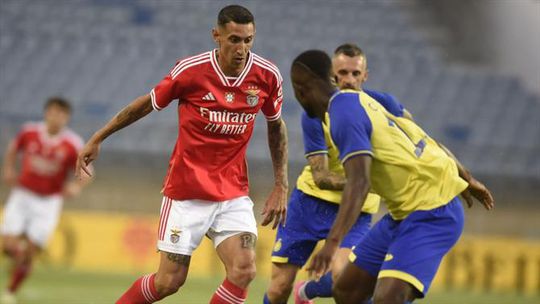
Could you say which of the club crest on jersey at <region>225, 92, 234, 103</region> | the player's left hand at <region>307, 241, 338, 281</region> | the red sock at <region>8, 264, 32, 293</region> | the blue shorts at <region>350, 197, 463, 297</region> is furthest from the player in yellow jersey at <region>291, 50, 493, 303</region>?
the red sock at <region>8, 264, 32, 293</region>

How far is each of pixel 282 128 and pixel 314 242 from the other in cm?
144

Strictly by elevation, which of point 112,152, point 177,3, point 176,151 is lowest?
point 112,152

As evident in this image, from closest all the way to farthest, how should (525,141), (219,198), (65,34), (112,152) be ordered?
(219,198), (112,152), (525,141), (65,34)

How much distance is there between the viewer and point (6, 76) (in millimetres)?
24766

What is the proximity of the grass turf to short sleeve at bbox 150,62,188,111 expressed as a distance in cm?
539

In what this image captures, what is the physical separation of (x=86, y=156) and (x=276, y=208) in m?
1.44

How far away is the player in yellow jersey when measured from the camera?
633 cm

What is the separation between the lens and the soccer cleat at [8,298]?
12065 millimetres

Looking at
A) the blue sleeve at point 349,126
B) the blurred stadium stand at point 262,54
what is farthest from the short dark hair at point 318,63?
the blurred stadium stand at point 262,54

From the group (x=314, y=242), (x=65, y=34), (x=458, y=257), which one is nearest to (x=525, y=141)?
(x=458, y=257)

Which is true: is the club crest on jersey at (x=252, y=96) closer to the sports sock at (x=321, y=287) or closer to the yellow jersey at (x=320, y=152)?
the yellow jersey at (x=320, y=152)

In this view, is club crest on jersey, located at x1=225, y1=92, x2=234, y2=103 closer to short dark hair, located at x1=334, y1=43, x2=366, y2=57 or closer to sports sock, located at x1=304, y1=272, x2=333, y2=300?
short dark hair, located at x1=334, y1=43, x2=366, y2=57

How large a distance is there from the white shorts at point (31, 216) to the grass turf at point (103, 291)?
762 millimetres

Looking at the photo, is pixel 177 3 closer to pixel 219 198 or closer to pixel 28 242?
pixel 28 242
